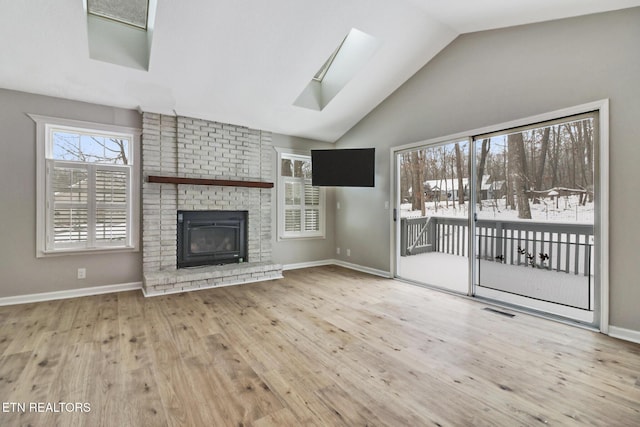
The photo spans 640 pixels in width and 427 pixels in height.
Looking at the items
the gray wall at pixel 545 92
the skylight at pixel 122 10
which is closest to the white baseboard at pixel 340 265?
the gray wall at pixel 545 92

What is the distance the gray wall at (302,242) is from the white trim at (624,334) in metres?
4.13

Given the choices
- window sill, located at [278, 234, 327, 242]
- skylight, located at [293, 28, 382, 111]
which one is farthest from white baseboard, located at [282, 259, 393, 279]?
skylight, located at [293, 28, 382, 111]

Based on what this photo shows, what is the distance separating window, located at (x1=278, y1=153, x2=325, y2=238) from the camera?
5.45 m

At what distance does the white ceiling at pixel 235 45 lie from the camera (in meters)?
2.80

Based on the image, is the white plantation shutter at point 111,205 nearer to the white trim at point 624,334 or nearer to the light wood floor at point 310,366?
the light wood floor at point 310,366

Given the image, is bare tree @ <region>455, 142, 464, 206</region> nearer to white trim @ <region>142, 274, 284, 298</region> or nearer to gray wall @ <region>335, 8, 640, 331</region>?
gray wall @ <region>335, 8, 640, 331</region>

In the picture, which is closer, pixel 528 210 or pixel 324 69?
pixel 528 210

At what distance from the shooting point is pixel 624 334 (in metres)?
2.55

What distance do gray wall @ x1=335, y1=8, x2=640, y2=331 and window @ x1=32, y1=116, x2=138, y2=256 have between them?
3.83 metres

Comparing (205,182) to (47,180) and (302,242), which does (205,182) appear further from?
(302,242)

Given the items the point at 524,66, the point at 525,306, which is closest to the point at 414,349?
the point at 525,306

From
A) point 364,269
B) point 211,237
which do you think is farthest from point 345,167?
point 211,237

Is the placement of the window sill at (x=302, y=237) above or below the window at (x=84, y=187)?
below

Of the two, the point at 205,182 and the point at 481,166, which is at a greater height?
the point at 481,166
